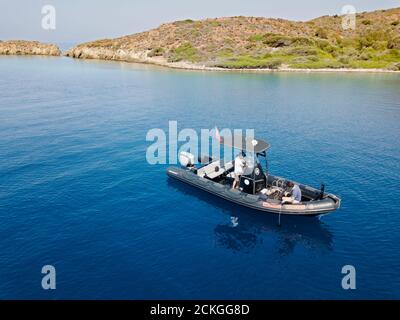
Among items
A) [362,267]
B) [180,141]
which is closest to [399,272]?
[362,267]

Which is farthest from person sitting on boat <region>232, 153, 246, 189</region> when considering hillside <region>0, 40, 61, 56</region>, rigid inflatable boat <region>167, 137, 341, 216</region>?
hillside <region>0, 40, 61, 56</region>

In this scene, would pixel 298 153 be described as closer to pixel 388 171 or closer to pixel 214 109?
pixel 388 171

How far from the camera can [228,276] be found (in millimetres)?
18078

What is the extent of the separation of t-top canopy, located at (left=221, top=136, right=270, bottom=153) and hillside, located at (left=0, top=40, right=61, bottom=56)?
17927 cm

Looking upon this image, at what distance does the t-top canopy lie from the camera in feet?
81.5

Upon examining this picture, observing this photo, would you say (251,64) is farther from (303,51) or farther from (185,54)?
(185,54)

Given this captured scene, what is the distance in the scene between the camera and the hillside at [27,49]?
6540 inches

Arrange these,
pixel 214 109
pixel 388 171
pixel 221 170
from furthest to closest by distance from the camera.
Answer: pixel 214 109 < pixel 388 171 < pixel 221 170

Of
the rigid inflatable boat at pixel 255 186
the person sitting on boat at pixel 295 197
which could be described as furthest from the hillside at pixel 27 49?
the person sitting on boat at pixel 295 197

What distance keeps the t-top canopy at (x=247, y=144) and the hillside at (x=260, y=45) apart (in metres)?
92.6

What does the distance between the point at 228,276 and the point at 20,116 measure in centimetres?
4451

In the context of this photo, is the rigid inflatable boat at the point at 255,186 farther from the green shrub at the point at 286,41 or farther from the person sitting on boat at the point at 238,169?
the green shrub at the point at 286,41

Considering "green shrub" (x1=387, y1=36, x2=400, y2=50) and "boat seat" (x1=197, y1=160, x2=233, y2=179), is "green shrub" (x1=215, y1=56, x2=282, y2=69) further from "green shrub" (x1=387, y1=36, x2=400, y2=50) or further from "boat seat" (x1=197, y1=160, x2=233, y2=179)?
"boat seat" (x1=197, y1=160, x2=233, y2=179)
